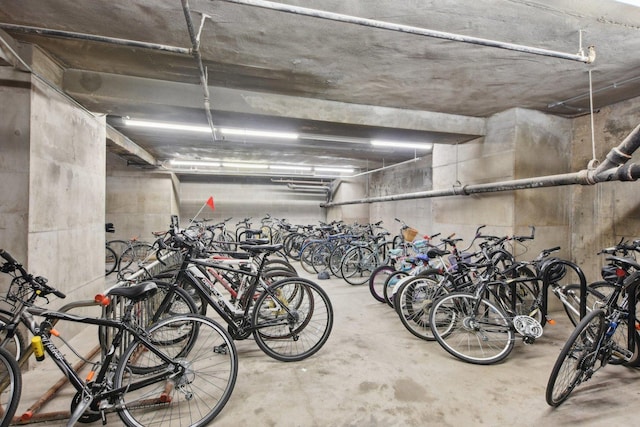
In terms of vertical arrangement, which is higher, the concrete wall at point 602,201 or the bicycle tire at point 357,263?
the concrete wall at point 602,201

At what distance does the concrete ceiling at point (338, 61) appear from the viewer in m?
1.86

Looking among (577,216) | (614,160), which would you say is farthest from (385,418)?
(577,216)

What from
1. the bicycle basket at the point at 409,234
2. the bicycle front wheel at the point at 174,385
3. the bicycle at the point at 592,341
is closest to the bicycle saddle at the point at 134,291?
the bicycle front wheel at the point at 174,385

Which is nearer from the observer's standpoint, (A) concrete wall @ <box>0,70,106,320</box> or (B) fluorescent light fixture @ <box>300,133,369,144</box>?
(A) concrete wall @ <box>0,70,106,320</box>

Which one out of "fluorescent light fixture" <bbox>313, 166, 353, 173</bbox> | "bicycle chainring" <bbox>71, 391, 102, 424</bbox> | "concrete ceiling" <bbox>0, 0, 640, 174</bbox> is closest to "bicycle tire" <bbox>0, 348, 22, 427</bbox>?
"bicycle chainring" <bbox>71, 391, 102, 424</bbox>

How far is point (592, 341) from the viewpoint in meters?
1.94

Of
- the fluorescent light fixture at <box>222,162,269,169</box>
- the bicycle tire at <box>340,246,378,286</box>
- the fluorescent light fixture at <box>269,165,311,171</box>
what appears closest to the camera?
the bicycle tire at <box>340,246,378,286</box>

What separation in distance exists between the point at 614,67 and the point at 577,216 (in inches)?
79.3

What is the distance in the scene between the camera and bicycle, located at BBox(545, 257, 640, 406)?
71.7 inches

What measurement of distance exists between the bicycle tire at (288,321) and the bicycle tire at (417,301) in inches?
35.5

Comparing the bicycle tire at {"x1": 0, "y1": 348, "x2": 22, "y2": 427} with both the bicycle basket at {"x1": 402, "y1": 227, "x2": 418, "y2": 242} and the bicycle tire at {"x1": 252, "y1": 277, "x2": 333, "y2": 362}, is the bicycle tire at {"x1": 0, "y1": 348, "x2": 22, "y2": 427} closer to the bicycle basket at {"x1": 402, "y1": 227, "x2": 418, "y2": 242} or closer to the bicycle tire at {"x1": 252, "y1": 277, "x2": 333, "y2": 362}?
the bicycle tire at {"x1": 252, "y1": 277, "x2": 333, "y2": 362}

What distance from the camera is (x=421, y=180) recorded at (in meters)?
6.90

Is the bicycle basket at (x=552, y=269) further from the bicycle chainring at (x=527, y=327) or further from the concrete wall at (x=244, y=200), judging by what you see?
the concrete wall at (x=244, y=200)

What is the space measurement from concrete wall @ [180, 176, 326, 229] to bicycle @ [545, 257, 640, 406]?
940cm
